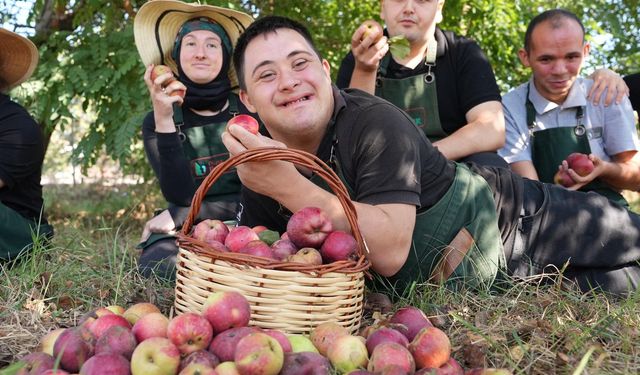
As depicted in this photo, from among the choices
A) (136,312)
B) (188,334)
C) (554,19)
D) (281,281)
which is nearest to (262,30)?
(281,281)

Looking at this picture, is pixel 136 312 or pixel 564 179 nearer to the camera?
pixel 136 312

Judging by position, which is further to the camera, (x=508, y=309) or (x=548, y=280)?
(x=548, y=280)

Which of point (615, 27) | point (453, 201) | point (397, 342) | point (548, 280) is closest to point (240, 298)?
point (397, 342)

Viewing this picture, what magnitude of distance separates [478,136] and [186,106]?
5.75 ft

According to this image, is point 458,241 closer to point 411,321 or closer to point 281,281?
point 411,321

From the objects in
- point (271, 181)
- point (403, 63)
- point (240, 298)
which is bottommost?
point (240, 298)

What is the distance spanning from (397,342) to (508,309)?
94cm

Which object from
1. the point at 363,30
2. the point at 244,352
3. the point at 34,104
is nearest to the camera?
the point at 244,352

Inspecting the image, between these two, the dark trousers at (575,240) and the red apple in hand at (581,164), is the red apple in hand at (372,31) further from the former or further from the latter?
the red apple in hand at (581,164)

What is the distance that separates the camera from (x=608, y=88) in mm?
4160

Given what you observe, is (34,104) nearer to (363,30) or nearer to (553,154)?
(363,30)

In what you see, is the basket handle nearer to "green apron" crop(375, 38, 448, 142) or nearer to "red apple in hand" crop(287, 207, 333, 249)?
"red apple in hand" crop(287, 207, 333, 249)

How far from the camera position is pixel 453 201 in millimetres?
2863

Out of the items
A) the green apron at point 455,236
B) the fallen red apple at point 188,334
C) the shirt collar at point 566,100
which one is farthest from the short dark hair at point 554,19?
the fallen red apple at point 188,334
